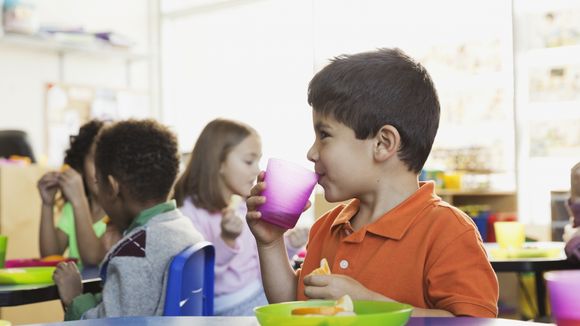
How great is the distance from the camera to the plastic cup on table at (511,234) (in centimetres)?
231

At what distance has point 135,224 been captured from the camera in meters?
1.98

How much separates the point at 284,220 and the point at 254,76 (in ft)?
16.7

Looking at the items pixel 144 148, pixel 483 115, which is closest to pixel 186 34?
pixel 483 115

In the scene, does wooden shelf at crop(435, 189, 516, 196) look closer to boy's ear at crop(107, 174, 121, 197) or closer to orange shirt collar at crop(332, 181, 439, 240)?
boy's ear at crop(107, 174, 121, 197)

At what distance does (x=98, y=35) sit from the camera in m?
6.00

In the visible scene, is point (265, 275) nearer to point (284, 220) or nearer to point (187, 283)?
point (284, 220)

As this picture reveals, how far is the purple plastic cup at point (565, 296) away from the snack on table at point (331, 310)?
203 mm

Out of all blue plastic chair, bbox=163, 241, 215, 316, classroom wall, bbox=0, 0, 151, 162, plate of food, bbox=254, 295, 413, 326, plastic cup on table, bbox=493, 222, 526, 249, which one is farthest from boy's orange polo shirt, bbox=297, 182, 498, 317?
classroom wall, bbox=0, 0, 151, 162

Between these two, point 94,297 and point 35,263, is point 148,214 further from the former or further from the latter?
point 35,263

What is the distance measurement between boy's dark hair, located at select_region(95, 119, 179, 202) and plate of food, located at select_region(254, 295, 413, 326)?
1216 mm

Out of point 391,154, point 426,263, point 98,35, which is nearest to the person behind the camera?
point 426,263

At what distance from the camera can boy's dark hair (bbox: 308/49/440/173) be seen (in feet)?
4.34

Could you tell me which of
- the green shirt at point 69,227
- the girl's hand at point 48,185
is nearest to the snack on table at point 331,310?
the girl's hand at point 48,185

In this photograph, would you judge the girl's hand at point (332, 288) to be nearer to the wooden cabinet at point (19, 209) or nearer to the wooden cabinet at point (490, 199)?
the wooden cabinet at point (19, 209)
